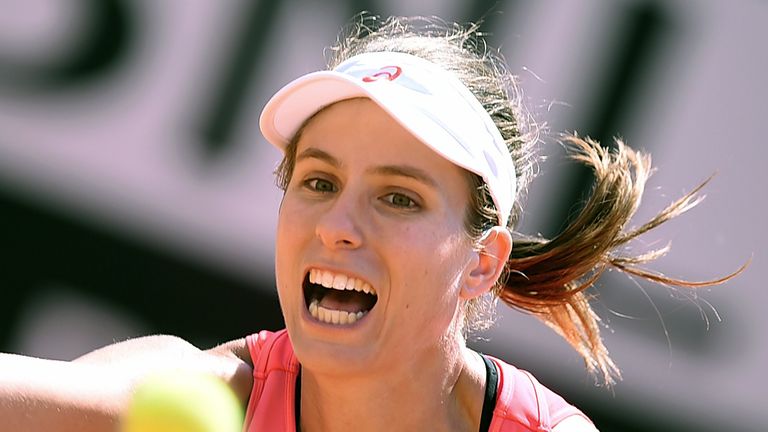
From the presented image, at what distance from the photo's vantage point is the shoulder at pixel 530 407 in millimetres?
2455

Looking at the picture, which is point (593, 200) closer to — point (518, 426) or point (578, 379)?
point (518, 426)

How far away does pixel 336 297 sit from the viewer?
2256mm

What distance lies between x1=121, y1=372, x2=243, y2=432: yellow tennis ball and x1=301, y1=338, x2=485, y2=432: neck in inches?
6.0

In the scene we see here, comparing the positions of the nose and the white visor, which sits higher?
the white visor

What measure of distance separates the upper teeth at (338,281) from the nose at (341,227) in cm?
5

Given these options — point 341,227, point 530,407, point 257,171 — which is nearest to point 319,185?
point 341,227

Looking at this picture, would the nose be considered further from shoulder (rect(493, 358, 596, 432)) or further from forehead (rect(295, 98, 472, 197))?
shoulder (rect(493, 358, 596, 432))

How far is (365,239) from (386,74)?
1.11 ft

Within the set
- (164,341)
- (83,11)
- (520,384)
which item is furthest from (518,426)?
(83,11)

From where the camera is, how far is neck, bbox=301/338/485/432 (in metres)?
2.32

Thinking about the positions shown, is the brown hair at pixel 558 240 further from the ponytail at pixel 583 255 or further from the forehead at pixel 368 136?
the forehead at pixel 368 136

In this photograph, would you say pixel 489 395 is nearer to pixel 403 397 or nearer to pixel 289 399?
pixel 403 397

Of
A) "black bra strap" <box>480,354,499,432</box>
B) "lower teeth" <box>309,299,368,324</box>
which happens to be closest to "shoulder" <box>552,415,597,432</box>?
"black bra strap" <box>480,354,499,432</box>

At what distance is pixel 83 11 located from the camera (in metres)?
3.73
